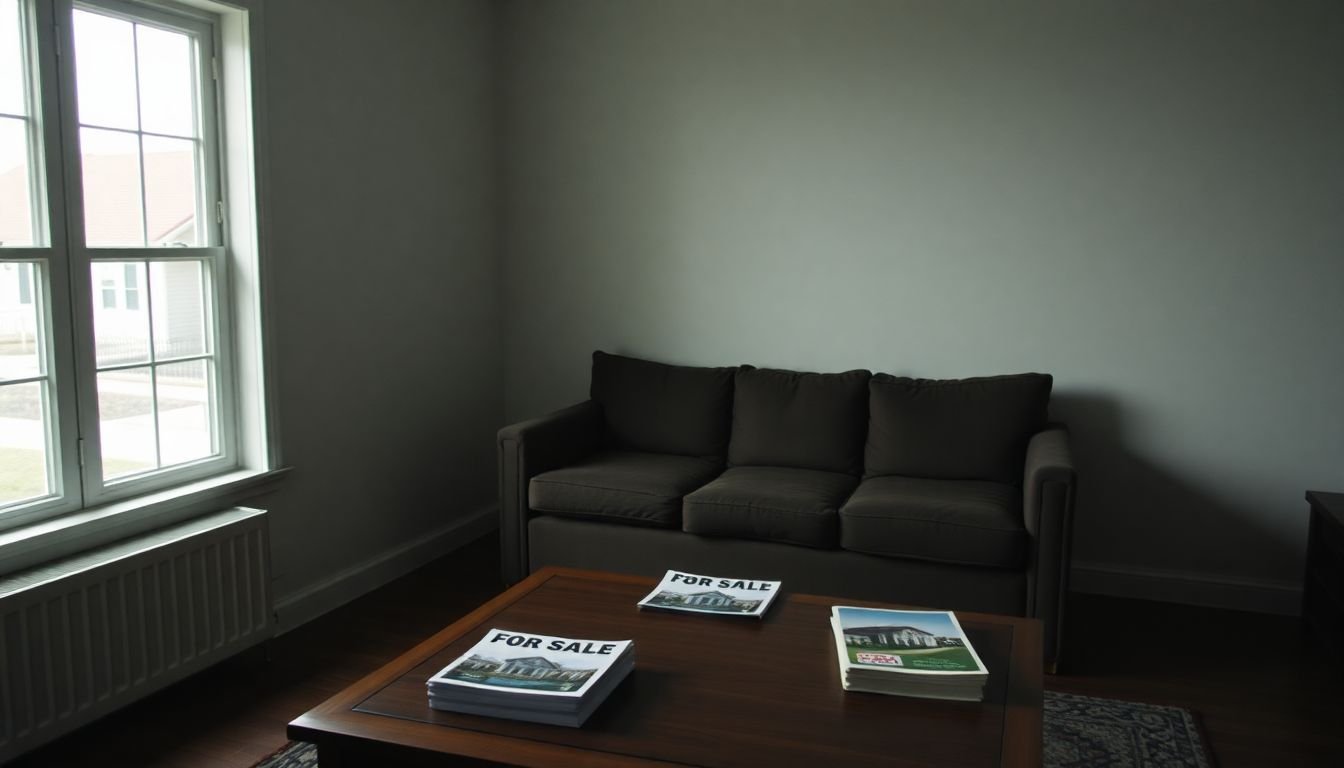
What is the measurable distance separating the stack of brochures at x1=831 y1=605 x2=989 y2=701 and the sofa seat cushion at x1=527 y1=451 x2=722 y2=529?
1.44 meters

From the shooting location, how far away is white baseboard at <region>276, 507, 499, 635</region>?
11.9ft

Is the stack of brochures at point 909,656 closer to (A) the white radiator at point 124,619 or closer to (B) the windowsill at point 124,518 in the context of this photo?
(A) the white radiator at point 124,619

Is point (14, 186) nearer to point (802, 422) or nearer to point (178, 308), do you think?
point (178, 308)

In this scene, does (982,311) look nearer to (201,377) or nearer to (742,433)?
(742,433)

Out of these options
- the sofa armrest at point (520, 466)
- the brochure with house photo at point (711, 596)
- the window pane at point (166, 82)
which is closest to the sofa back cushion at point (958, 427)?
the sofa armrest at point (520, 466)

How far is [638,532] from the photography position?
148 inches

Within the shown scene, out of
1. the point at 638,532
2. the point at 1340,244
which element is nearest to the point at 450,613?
the point at 638,532

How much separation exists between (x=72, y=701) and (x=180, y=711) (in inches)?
14.7

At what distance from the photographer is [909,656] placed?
207 centimetres

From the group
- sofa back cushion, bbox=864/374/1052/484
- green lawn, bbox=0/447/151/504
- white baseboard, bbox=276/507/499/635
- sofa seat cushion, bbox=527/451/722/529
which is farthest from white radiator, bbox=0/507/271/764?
sofa back cushion, bbox=864/374/1052/484

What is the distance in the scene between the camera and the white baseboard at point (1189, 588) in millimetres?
3824

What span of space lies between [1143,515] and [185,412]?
3.56 meters

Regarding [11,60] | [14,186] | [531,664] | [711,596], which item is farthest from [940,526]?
[11,60]

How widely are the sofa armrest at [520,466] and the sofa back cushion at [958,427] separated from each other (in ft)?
4.11
